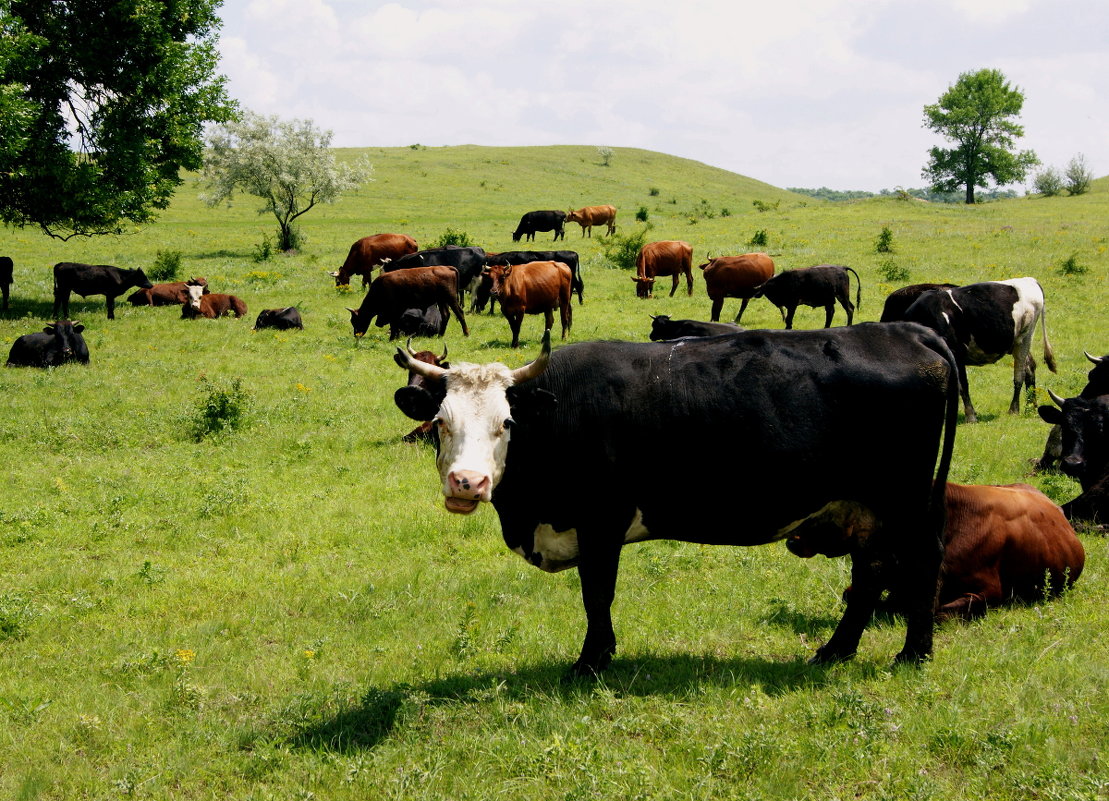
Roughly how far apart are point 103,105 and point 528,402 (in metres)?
25.9

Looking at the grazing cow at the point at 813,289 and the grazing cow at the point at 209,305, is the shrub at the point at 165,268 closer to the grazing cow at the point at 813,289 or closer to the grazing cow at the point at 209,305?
the grazing cow at the point at 209,305

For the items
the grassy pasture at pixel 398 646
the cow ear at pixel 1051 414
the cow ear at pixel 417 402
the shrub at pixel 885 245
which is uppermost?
the shrub at pixel 885 245

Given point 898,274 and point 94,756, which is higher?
point 898,274

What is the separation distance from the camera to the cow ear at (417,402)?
19.0 ft

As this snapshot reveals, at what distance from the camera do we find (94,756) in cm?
549

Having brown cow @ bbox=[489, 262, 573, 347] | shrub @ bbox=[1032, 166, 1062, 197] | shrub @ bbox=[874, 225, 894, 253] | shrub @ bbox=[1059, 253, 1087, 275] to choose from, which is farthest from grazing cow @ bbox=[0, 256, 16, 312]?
shrub @ bbox=[1032, 166, 1062, 197]

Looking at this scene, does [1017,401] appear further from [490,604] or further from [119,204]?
[119,204]

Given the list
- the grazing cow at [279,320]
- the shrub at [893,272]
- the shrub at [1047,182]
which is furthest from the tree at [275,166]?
the shrub at [1047,182]

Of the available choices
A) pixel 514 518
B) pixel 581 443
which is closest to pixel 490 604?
pixel 514 518

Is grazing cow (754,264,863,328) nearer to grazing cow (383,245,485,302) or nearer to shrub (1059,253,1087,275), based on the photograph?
grazing cow (383,245,485,302)

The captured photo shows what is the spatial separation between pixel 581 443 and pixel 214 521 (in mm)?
6222

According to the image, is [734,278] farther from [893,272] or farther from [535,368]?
[535,368]

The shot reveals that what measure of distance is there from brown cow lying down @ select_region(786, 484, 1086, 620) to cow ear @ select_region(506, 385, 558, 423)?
2384 millimetres

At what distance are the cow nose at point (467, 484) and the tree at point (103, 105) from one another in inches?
910
